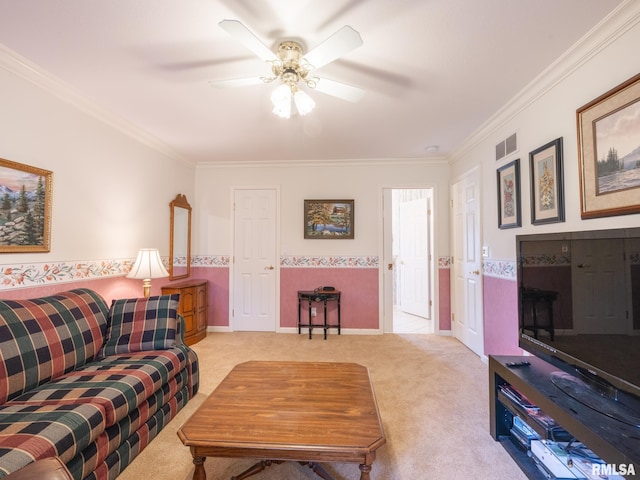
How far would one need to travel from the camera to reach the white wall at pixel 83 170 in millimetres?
2014

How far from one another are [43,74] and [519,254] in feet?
11.7

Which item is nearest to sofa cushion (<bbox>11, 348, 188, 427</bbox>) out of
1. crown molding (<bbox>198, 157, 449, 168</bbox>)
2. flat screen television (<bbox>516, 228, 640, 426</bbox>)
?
flat screen television (<bbox>516, 228, 640, 426</bbox>)

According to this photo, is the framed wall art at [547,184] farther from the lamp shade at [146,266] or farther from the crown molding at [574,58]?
the lamp shade at [146,266]

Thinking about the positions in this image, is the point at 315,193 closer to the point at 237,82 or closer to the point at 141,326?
the point at 237,82

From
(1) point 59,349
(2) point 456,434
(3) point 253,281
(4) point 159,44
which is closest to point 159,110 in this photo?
(4) point 159,44

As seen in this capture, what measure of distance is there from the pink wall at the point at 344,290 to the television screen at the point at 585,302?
7.53ft

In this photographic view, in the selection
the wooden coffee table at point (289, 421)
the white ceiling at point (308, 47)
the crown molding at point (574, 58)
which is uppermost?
the white ceiling at point (308, 47)

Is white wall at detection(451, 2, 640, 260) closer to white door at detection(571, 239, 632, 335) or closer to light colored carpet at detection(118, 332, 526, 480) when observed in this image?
white door at detection(571, 239, 632, 335)

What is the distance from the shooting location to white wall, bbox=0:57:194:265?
6.61 feet

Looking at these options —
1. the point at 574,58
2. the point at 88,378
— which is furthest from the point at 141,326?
the point at 574,58

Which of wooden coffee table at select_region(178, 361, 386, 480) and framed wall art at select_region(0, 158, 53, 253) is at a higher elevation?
framed wall art at select_region(0, 158, 53, 253)

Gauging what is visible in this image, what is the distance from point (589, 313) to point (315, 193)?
328 centimetres

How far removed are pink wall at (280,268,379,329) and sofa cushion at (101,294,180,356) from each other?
6.51 feet

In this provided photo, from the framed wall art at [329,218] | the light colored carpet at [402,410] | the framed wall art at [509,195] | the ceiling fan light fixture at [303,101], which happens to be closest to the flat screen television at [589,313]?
the light colored carpet at [402,410]
